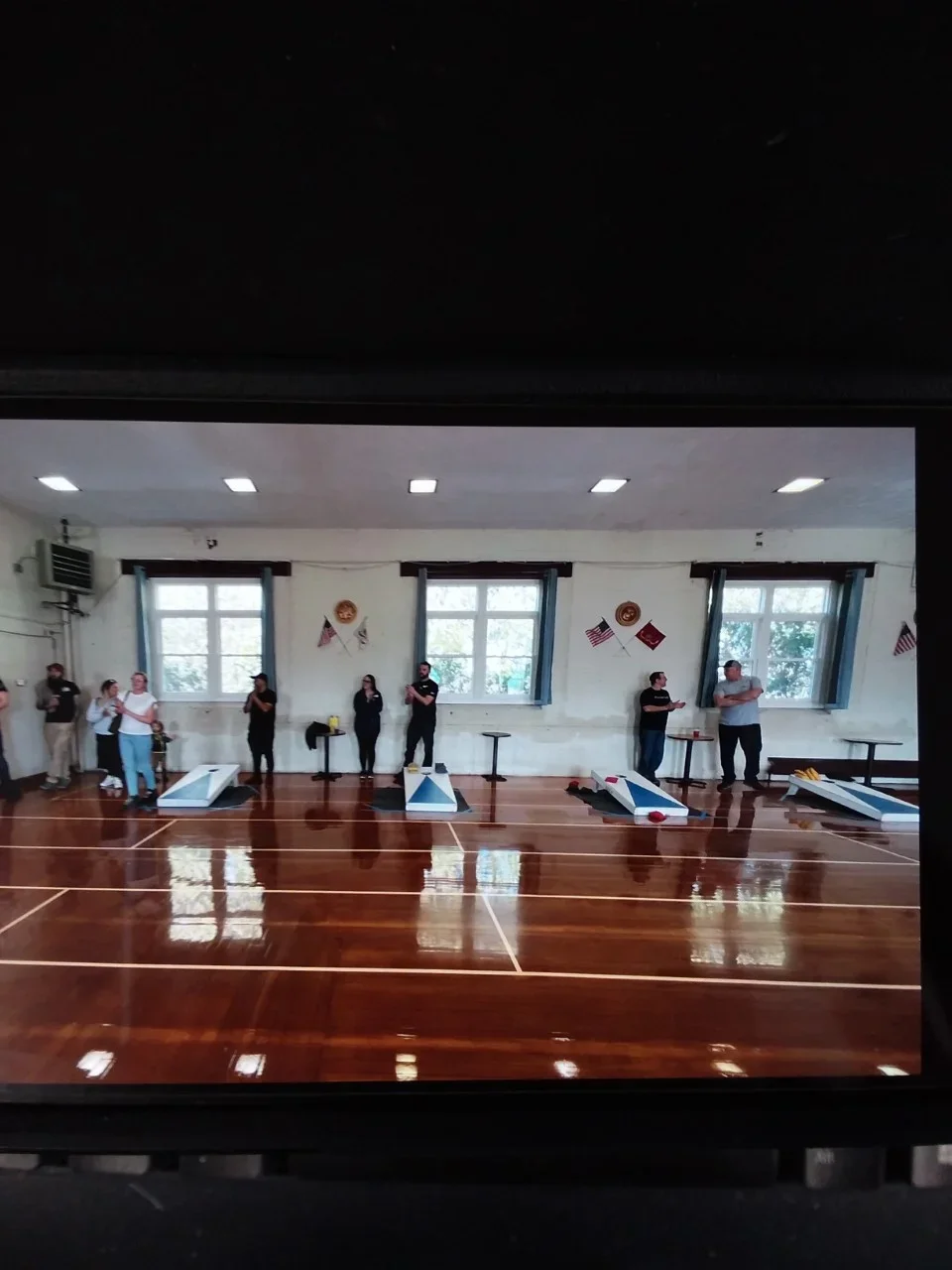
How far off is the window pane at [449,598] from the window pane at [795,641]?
3.07 ft

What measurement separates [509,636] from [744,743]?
0.88 meters

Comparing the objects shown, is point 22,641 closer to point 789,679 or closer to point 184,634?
point 184,634

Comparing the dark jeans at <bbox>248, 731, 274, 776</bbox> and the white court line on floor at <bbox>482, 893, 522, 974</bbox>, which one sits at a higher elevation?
the dark jeans at <bbox>248, 731, 274, 776</bbox>

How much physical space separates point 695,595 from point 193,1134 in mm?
1620

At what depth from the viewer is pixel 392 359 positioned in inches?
21.0

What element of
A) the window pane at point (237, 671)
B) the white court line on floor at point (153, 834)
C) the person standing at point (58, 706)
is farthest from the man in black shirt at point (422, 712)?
the white court line on floor at point (153, 834)

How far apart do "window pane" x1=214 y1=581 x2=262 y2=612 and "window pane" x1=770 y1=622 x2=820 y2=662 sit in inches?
62.4

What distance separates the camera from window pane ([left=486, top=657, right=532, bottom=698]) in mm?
1561

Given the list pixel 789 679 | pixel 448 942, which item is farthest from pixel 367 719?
pixel 789 679

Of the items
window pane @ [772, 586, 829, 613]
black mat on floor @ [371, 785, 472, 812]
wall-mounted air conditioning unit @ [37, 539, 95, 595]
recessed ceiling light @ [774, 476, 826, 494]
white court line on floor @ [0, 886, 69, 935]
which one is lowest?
white court line on floor @ [0, 886, 69, 935]

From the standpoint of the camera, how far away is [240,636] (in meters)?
1.51

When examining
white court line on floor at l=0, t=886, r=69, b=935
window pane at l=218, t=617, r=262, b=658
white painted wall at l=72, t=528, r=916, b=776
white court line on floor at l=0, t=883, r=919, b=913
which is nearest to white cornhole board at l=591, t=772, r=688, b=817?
white painted wall at l=72, t=528, r=916, b=776

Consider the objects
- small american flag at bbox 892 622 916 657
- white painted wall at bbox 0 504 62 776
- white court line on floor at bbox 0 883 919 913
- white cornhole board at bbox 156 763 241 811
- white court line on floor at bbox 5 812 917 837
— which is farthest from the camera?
white court line on floor at bbox 5 812 917 837

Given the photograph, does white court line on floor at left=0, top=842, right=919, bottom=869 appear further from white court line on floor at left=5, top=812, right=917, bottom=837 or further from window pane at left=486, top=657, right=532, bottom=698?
window pane at left=486, top=657, right=532, bottom=698
